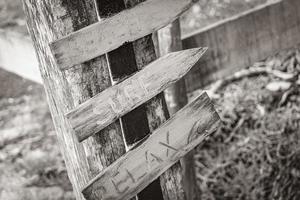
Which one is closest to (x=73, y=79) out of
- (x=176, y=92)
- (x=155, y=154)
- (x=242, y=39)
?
(x=155, y=154)

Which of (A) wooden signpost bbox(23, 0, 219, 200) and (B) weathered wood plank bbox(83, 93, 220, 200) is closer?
(A) wooden signpost bbox(23, 0, 219, 200)

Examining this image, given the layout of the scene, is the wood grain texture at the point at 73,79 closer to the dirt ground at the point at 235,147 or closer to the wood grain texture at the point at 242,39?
the wood grain texture at the point at 242,39

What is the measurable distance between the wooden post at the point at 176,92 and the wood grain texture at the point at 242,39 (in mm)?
50

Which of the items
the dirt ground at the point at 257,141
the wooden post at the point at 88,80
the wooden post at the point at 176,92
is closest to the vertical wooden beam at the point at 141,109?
the wooden post at the point at 88,80

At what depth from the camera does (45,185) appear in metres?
2.99

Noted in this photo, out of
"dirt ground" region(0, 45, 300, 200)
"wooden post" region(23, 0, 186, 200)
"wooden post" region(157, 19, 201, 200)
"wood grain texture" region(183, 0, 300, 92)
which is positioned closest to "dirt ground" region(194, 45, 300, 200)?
"dirt ground" region(0, 45, 300, 200)

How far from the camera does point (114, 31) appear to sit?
4.08 ft

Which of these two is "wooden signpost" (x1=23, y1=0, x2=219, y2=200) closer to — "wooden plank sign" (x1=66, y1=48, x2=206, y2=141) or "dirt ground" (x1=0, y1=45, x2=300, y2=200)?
"wooden plank sign" (x1=66, y1=48, x2=206, y2=141)

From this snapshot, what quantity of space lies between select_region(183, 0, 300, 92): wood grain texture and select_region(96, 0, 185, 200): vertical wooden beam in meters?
0.49

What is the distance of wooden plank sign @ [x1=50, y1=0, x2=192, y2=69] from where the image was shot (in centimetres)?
118

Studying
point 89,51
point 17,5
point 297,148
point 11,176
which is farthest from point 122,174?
point 17,5

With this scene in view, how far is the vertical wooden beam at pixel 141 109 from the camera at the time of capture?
1.30 m

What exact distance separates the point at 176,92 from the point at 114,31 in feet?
2.37

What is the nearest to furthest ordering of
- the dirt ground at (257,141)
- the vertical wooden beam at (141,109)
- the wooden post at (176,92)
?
the vertical wooden beam at (141,109) < the wooden post at (176,92) < the dirt ground at (257,141)
